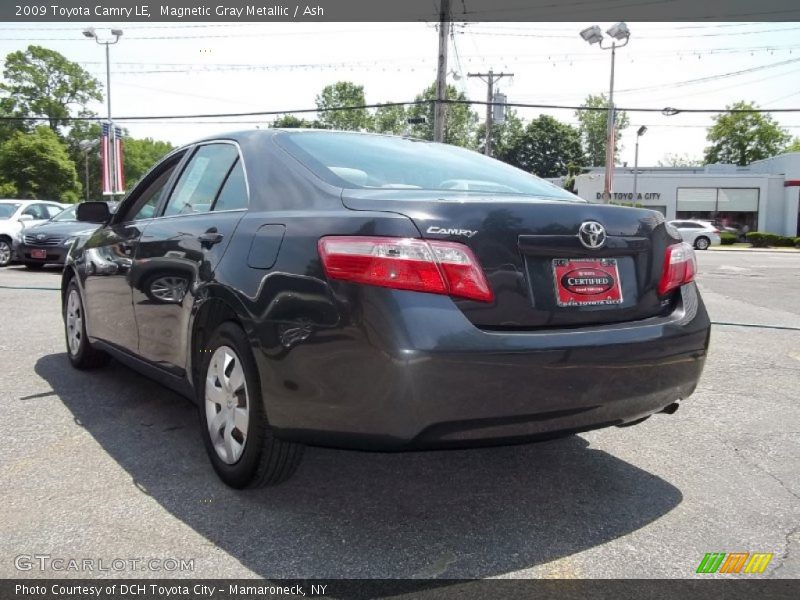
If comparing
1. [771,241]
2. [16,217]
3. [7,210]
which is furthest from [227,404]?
[771,241]

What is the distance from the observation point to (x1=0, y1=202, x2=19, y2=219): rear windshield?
15462 mm

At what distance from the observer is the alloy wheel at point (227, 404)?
9.43ft

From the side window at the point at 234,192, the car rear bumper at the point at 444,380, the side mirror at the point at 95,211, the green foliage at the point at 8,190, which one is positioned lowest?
the car rear bumper at the point at 444,380

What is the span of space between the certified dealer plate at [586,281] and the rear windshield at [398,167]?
0.55m

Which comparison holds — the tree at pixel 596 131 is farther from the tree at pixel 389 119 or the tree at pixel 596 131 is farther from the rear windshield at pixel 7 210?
the rear windshield at pixel 7 210

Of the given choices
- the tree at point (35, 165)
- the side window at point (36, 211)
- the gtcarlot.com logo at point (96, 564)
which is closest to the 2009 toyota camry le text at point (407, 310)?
the gtcarlot.com logo at point (96, 564)

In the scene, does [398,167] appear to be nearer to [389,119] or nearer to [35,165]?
[35,165]

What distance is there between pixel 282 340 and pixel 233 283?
45cm

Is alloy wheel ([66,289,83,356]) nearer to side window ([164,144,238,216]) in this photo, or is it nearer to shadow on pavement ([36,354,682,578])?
shadow on pavement ([36,354,682,578])

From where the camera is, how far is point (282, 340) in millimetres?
2580

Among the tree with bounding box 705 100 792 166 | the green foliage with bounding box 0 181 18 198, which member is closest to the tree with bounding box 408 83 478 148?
the tree with bounding box 705 100 792 166

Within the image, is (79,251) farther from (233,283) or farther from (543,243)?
(543,243)

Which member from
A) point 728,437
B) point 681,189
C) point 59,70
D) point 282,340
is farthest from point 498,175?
point 59,70

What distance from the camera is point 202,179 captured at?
12.3ft
